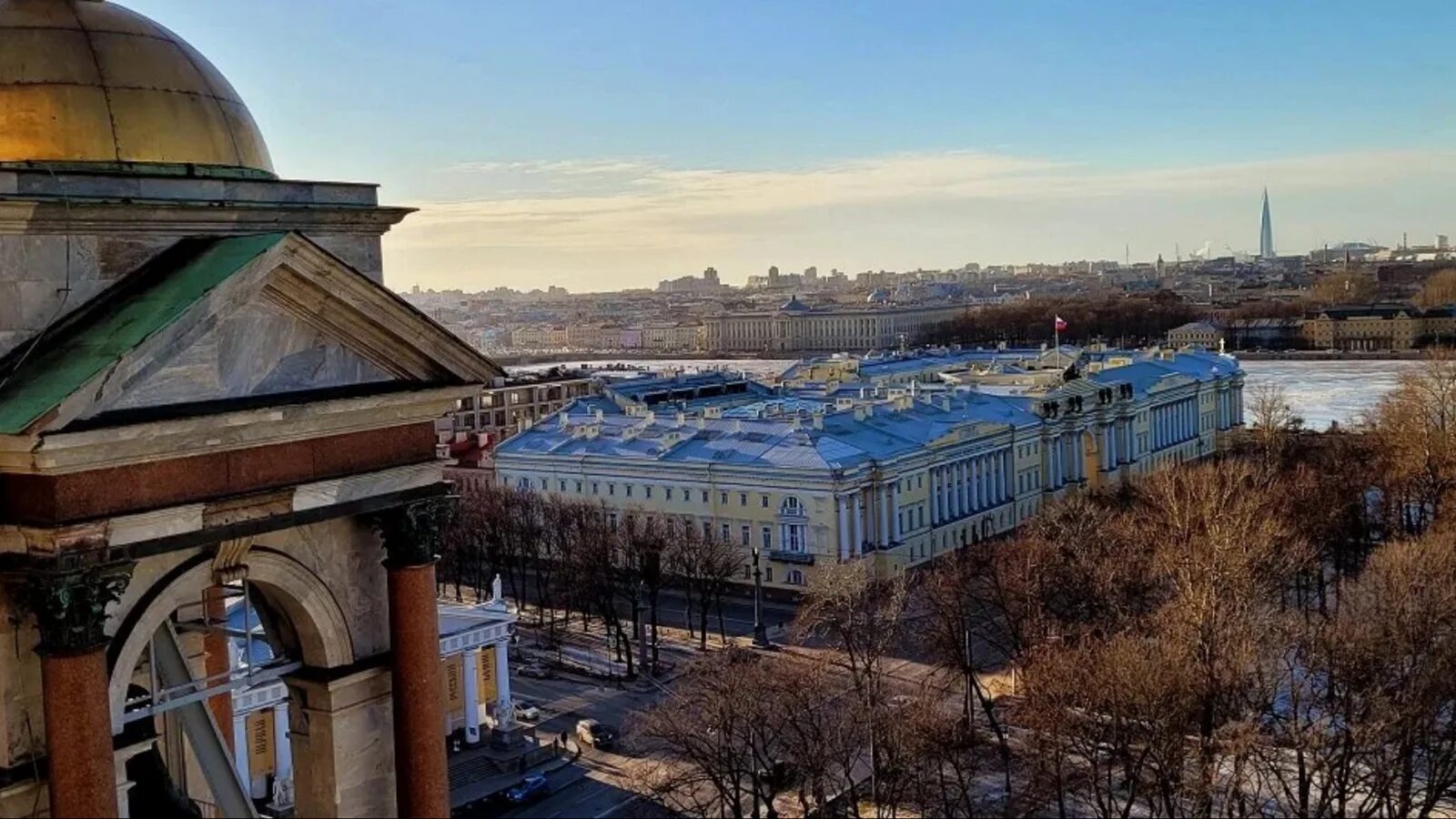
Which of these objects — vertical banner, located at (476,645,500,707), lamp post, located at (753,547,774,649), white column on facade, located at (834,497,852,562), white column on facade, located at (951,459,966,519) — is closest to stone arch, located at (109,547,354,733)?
vertical banner, located at (476,645,500,707)

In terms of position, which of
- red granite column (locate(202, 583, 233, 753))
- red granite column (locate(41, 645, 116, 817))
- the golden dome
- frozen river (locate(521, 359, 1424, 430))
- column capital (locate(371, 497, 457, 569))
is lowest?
frozen river (locate(521, 359, 1424, 430))

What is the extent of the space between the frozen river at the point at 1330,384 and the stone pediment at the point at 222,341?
A: 110 metres

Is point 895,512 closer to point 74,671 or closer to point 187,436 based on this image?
point 187,436

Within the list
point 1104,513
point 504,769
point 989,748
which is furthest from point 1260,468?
point 504,769

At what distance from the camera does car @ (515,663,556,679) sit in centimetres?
5538

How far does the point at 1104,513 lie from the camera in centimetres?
6481

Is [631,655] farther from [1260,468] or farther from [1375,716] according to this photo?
[1260,468]

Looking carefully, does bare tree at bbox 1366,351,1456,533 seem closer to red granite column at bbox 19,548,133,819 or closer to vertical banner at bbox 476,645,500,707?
vertical banner at bbox 476,645,500,707

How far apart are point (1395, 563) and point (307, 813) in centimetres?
3638

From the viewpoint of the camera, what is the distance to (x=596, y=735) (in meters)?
46.7

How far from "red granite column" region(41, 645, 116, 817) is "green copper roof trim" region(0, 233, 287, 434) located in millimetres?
2036

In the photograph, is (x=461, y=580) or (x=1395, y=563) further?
(x=461, y=580)

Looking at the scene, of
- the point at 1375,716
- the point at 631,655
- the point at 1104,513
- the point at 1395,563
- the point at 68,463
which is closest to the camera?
the point at 68,463

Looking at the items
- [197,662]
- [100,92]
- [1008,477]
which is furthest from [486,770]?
[1008,477]
